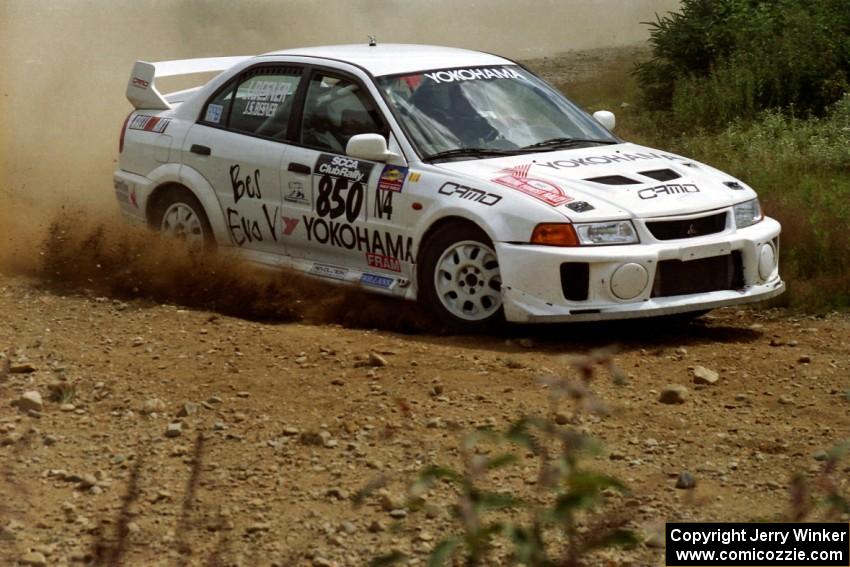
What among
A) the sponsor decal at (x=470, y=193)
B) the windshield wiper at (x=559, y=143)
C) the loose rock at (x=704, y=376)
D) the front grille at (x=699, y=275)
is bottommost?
the loose rock at (x=704, y=376)

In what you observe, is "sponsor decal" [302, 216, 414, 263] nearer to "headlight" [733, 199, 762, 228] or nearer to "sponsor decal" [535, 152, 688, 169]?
"sponsor decal" [535, 152, 688, 169]

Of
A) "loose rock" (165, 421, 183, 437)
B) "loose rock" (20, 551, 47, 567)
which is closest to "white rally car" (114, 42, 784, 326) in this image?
"loose rock" (165, 421, 183, 437)

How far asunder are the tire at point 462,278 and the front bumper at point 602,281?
19 centimetres

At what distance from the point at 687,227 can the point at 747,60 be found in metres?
7.40

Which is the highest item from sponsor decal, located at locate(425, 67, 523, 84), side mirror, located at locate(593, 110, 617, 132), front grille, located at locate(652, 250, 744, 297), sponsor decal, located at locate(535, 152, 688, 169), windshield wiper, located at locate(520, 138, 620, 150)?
sponsor decal, located at locate(425, 67, 523, 84)

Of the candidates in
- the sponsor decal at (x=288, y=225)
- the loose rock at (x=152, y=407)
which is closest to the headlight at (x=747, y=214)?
the sponsor decal at (x=288, y=225)

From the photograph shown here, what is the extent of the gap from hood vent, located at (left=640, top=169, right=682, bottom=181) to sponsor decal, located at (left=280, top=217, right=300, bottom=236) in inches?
83.1

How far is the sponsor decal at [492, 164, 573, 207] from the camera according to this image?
7.79 m

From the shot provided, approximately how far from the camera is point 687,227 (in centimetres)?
795

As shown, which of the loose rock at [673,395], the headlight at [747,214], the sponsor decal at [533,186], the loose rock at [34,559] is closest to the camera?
the loose rock at [34,559]

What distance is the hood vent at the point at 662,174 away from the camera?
826 cm

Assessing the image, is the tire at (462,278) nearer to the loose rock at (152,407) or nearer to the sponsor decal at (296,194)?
the sponsor decal at (296,194)

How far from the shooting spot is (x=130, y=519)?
5.25 meters

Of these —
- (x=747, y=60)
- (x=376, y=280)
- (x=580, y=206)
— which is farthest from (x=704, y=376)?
(x=747, y=60)
